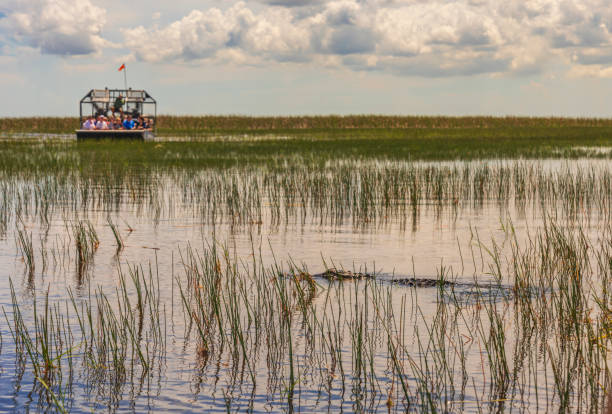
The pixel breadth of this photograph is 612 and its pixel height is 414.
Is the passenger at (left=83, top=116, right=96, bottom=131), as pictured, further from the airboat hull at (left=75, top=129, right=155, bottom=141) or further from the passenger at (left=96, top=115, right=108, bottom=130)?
the airboat hull at (left=75, top=129, right=155, bottom=141)

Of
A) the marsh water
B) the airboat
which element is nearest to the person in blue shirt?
the airboat

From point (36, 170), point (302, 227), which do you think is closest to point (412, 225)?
point (302, 227)

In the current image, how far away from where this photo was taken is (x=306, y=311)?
666cm

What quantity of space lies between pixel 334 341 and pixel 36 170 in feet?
53.8

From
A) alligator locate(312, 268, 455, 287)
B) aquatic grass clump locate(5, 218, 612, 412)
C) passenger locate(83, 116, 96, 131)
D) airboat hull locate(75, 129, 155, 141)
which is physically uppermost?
passenger locate(83, 116, 96, 131)

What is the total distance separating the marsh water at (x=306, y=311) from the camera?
16.3 ft

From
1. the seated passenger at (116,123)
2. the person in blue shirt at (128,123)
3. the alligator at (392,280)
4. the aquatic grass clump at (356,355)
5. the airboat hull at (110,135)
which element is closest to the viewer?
the aquatic grass clump at (356,355)

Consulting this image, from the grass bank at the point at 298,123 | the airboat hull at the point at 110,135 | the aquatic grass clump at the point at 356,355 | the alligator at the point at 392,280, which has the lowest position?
the aquatic grass clump at the point at 356,355

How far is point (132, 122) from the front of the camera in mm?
39125

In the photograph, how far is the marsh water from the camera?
4957mm

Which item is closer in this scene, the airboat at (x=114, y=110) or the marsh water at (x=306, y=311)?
the marsh water at (x=306, y=311)

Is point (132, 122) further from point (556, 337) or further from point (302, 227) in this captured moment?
point (556, 337)

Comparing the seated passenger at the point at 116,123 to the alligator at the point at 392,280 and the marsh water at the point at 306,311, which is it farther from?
the alligator at the point at 392,280

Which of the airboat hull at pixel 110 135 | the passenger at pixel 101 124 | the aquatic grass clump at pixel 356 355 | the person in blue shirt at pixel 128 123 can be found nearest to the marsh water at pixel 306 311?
the aquatic grass clump at pixel 356 355
